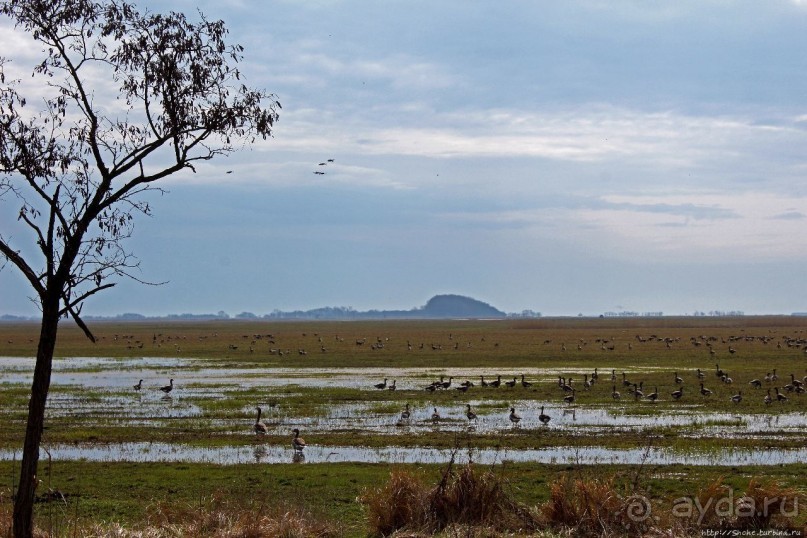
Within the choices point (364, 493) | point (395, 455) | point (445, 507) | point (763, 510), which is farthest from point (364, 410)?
point (763, 510)

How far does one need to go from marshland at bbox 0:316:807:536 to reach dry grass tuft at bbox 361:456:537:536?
0.16 feet

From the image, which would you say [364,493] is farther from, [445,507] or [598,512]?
[598,512]

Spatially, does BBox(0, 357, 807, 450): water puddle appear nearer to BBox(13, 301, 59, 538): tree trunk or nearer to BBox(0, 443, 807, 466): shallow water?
BBox(0, 443, 807, 466): shallow water

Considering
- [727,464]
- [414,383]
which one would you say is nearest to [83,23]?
[727,464]

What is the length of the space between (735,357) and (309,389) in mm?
36558

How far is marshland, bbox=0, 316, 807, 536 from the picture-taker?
13984 millimetres

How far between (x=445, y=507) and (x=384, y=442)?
1175cm

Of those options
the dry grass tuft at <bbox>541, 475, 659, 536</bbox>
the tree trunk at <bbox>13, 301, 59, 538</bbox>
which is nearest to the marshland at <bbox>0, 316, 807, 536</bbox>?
the dry grass tuft at <bbox>541, 475, 659, 536</bbox>

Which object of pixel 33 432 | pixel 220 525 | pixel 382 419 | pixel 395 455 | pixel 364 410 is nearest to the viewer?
pixel 33 432

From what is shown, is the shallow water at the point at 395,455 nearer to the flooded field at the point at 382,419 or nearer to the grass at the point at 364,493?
the flooded field at the point at 382,419

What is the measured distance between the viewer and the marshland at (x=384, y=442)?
14.0 meters

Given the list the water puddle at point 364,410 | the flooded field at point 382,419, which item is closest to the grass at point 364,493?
the flooded field at point 382,419

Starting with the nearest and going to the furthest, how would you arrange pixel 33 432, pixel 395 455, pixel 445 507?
pixel 33 432 → pixel 445 507 → pixel 395 455

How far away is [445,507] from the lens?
44.1 feet
